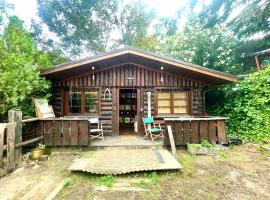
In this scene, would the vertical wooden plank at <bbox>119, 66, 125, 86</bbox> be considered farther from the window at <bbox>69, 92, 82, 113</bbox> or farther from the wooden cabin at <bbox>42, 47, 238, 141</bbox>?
the window at <bbox>69, 92, 82, 113</bbox>

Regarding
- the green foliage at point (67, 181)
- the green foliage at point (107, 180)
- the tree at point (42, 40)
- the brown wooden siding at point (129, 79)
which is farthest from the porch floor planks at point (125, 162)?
the tree at point (42, 40)

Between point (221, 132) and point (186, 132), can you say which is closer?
point (186, 132)

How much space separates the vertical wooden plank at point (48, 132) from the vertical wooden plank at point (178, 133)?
4.15 m

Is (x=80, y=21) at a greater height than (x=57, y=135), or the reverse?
(x=80, y=21)

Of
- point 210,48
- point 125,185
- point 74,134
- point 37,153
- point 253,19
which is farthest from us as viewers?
point 253,19

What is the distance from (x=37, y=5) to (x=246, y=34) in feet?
59.4

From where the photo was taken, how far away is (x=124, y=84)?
8344 millimetres

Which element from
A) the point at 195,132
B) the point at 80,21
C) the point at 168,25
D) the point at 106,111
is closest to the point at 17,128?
the point at 106,111

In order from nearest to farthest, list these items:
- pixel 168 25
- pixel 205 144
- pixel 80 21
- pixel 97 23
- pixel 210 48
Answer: pixel 205 144
pixel 210 48
pixel 168 25
pixel 80 21
pixel 97 23

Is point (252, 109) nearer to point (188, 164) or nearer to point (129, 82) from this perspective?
point (188, 164)

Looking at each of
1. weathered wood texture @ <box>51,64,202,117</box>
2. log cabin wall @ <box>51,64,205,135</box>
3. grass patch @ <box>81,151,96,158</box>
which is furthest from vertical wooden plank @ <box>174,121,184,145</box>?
grass patch @ <box>81,151,96,158</box>

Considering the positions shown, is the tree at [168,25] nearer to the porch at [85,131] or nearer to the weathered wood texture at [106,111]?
the weathered wood texture at [106,111]

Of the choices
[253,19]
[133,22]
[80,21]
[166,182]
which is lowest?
[166,182]

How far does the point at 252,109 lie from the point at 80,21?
16622mm
